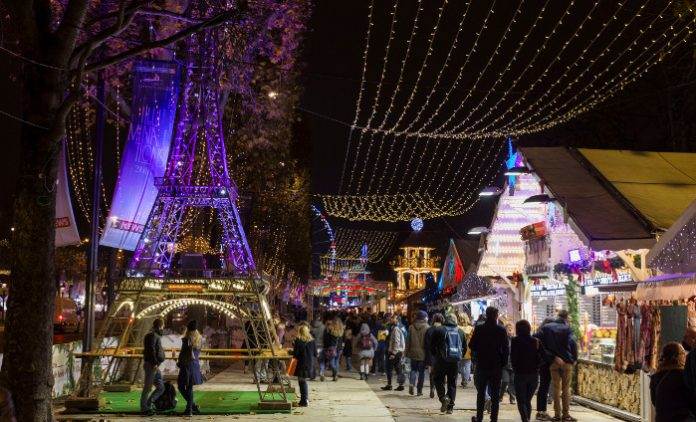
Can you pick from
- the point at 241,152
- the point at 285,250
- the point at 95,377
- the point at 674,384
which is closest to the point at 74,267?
the point at 285,250

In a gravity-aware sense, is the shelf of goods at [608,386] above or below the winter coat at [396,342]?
below

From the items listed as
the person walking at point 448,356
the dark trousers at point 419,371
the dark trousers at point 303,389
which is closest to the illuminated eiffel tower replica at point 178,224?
the dark trousers at point 303,389

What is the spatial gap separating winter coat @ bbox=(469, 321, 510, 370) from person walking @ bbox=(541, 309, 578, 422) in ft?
Answer: 5.97

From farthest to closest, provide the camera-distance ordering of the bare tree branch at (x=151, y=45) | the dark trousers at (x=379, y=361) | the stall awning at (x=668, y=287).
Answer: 1. the dark trousers at (x=379, y=361)
2. the stall awning at (x=668, y=287)
3. the bare tree branch at (x=151, y=45)

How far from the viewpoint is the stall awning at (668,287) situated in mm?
11750

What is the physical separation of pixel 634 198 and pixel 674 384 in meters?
9.37

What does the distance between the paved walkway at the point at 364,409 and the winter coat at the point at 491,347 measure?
6.78ft

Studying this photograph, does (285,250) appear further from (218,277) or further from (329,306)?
(329,306)

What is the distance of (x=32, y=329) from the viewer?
934cm

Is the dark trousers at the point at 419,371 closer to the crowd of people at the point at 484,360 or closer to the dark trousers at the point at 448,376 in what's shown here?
the crowd of people at the point at 484,360

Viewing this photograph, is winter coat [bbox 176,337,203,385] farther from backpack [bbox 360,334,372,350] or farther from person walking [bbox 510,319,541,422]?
backpack [bbox 360,334,372,350]

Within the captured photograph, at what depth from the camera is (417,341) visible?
19031mm

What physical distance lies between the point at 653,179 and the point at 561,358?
5113mm

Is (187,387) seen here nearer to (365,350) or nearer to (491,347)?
(491,347)
